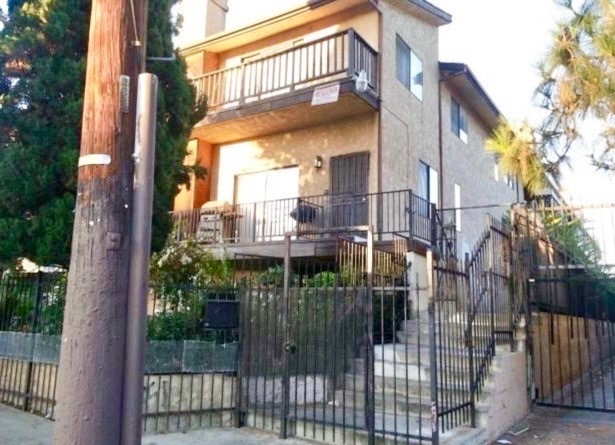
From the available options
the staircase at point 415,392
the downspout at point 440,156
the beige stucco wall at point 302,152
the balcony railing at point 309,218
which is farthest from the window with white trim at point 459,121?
the staircase at point 415,392

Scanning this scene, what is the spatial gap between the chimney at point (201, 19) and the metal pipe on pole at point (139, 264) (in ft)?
49.4

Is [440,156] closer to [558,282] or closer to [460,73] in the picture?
[460,73]

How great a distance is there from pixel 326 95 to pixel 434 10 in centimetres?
629

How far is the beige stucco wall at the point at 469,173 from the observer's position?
17234mm

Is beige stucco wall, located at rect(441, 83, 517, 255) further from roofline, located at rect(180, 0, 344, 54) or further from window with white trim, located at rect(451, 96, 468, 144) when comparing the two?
roofline, located at rect(180, 0, 344, 54)

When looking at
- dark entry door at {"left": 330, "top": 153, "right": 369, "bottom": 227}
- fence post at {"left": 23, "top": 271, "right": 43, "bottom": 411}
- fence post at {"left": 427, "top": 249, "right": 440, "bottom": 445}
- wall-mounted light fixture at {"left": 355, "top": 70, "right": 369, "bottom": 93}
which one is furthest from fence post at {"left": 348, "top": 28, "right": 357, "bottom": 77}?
fence post at {"left": 23, "top": 271, "right": 43, "bottom": 411}

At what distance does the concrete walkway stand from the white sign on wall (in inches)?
297

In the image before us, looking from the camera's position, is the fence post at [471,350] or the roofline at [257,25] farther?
the roofline at [257,25]

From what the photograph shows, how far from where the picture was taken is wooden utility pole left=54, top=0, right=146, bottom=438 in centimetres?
269

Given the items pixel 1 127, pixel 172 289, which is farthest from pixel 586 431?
pixel 1 127

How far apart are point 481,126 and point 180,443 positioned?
1837 centimetres

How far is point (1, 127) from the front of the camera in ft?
23.9

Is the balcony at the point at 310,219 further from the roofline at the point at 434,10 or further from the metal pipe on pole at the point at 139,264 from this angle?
the metal pipe on pole at the point at 139,264

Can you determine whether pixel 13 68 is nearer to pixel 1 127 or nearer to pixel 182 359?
pixel 1 127
